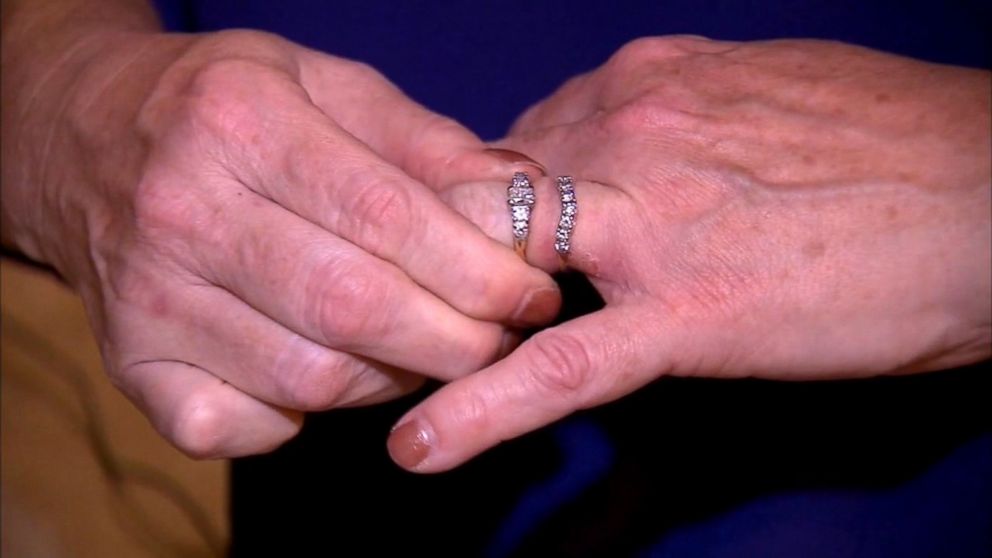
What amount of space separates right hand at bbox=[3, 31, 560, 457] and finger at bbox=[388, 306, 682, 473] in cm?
3

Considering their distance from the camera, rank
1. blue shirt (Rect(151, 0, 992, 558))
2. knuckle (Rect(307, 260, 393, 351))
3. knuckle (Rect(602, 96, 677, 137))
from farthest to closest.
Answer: blue shirt (Rect(151, 0, 992, 558)) < knuckle (Rect(602, 96, 677, 137)) < knuckle (Rect(307, 260, 393, 351))

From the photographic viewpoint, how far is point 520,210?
0.66 metres

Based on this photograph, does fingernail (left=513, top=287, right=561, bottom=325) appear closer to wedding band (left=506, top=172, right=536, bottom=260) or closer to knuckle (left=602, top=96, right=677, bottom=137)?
wedding band (left=506, top=172, right=536, bottom=260)

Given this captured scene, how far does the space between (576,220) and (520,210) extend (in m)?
0.04

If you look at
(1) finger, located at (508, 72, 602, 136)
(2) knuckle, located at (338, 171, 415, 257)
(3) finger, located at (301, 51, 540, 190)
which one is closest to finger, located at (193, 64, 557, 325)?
(2) knuckle, located at (338, 171, 415, 257)

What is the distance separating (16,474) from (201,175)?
120 cm

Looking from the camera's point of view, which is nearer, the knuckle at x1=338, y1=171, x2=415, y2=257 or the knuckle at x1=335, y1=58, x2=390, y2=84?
the knuckle at x1=338, y1=171, x2=415, y2=257

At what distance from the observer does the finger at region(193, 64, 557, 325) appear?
1.99 feet

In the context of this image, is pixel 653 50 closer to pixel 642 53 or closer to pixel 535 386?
pixel 642 53

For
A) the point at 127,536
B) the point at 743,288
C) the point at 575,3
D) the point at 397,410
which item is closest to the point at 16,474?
the point at 127,536

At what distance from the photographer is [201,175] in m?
0.64

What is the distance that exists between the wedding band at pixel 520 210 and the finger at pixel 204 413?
0.76ft

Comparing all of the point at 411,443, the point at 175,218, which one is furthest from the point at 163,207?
the point at 411,443

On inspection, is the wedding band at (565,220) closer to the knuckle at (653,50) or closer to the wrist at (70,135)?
the knuckle at (653,50)
